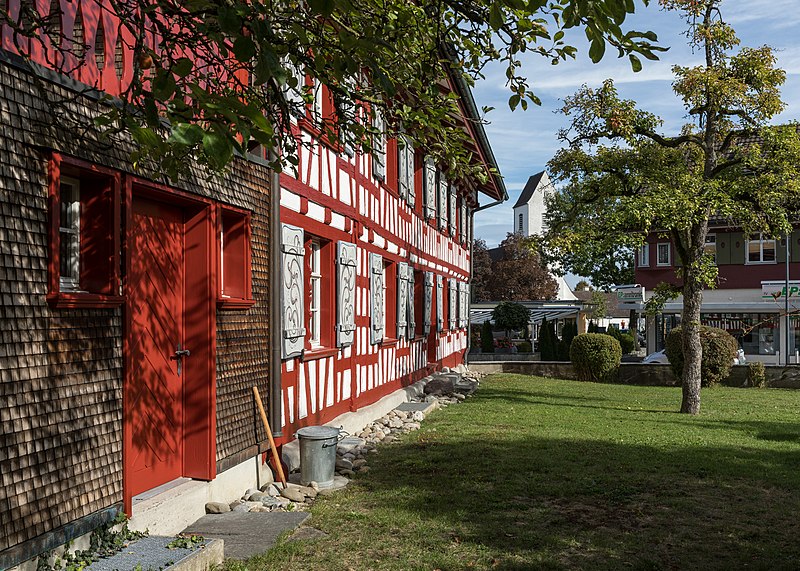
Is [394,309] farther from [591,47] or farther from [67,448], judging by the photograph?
[591,47]

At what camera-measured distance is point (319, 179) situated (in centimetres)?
922

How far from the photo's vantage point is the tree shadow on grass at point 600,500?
5.53 m

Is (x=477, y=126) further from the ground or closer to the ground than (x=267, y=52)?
further from the ground

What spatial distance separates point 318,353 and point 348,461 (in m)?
1.39

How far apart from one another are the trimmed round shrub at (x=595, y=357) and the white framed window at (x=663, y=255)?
1166cm

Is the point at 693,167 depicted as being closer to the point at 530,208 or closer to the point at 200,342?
the point at 200,342

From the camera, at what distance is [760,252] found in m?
31.8

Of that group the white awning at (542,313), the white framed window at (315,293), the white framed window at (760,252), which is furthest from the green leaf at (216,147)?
the white awning at (542,313)

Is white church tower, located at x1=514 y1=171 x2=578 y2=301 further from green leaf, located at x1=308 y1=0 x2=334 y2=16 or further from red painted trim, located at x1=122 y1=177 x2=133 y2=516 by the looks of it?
green leaf, located at x1=308 y1=0 x2=334 y2=16

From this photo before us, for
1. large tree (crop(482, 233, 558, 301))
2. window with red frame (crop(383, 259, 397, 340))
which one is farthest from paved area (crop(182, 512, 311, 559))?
large tree (crop(482, 233, 558, 301))

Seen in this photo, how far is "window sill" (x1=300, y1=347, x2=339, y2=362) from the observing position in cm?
878

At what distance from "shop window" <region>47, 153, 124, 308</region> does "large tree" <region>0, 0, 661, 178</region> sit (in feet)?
1.07

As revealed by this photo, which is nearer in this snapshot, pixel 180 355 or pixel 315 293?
pixel 180 355

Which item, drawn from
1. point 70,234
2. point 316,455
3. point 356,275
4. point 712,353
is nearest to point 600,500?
point 316,455
